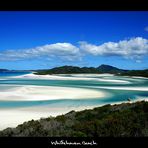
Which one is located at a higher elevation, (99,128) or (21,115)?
(21,115)

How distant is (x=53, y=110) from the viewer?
1044 cm
